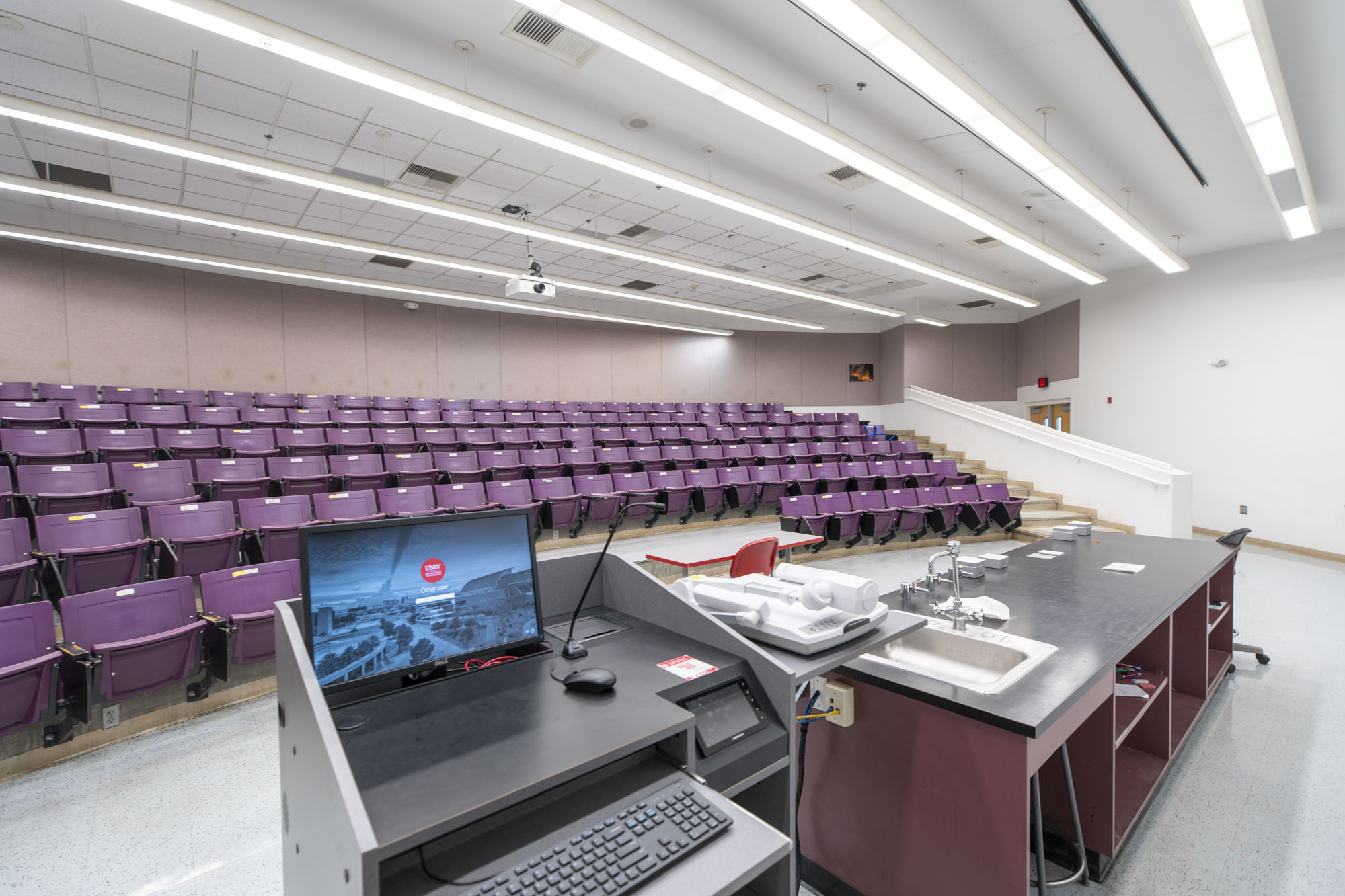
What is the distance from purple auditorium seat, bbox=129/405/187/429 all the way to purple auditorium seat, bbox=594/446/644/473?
4309mm

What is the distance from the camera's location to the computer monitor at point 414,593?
107 centimetres

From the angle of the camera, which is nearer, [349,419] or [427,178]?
[427,178]

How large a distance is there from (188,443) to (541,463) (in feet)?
10.6

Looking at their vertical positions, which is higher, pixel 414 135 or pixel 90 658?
pixel 414 135

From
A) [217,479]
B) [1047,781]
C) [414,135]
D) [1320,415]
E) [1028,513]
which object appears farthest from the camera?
[1028,513]

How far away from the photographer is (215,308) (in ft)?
27.9

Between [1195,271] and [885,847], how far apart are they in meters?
10.2

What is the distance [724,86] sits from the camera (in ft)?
11.7

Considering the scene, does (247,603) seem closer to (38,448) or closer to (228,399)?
(38,448)

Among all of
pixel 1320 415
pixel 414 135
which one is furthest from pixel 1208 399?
pixel 414 135

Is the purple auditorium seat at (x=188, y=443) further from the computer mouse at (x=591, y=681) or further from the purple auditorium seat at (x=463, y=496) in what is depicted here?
the computer mouse at (x=591, y=681)

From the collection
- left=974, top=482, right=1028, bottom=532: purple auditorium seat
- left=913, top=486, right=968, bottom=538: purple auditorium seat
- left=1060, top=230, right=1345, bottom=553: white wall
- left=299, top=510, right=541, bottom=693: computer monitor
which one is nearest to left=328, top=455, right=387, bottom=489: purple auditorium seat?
left=299, top=510, right=541, bottom=693: computer monitor

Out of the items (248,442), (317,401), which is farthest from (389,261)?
(248,442)

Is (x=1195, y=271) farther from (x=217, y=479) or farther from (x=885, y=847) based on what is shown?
(x=217, y=479)
